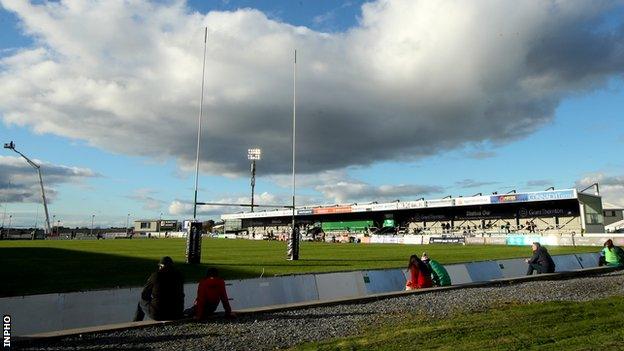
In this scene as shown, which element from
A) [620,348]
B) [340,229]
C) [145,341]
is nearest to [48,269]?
[145,341]

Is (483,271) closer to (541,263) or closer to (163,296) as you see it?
(541,263)

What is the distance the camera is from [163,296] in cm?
909

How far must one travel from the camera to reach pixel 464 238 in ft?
169

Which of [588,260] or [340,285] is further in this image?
[588,260]

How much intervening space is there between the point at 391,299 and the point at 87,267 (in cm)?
1458

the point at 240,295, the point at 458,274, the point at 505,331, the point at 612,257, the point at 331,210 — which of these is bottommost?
the point at 505,331

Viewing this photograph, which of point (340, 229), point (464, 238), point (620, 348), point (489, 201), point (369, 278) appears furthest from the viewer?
point (340, 229)

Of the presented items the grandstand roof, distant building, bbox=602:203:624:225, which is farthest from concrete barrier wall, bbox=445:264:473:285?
distant building, bbox=602:203:624:225

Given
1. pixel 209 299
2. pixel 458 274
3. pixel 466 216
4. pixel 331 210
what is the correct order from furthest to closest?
pixel 331 210 → pixel 466 216 → pixel 458 274 → pixel 209 299

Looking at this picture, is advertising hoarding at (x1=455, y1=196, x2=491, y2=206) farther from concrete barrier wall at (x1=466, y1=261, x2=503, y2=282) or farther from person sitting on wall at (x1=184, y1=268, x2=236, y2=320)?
person sitting on wall at (x1=184, y1=268, x2=236, y2=320)

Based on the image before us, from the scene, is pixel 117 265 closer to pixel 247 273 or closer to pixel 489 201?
pixel 247 273

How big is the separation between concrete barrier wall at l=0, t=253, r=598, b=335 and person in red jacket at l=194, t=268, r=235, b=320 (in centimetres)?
212

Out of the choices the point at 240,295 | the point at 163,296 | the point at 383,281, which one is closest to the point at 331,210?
the point at 383,281

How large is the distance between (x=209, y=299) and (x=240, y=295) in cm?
252
